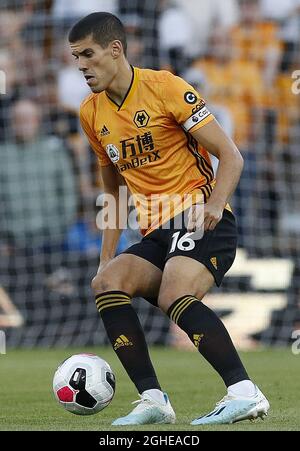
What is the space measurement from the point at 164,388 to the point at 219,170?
252 centimetres

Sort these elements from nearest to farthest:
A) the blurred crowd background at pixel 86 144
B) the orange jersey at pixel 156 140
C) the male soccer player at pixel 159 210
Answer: the male soccer player at pixel 159 210 < the orange jersey at pixel 156 140 < the blurred crowd background at pixel 86 144

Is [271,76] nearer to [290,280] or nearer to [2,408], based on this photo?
[290,280]

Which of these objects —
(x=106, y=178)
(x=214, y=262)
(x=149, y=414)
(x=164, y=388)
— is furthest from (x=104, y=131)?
(x=164, y=388)

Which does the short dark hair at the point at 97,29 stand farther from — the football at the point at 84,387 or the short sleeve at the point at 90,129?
the football at the point at 84,387

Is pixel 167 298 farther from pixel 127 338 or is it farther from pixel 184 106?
pixel 184 106

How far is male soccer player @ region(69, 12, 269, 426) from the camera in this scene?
535cm

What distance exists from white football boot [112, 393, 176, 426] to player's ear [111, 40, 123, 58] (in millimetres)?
1730

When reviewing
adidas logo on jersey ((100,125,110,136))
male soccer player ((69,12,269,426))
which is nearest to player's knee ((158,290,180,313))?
male soccer player ((69,12,269,426))

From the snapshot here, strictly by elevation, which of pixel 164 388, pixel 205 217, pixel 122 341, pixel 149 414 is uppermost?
pixel 205 217

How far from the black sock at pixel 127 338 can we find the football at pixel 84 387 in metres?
0.17

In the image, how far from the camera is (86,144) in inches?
475

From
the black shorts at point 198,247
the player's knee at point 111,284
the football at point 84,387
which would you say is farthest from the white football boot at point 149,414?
the black shorts at point 198,247

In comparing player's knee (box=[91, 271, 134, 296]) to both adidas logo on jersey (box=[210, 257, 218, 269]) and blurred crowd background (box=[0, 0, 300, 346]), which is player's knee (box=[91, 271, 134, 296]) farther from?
blurred crowd background (box=[0, 0, 300, 346])

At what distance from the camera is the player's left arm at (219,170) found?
5.38 meters
